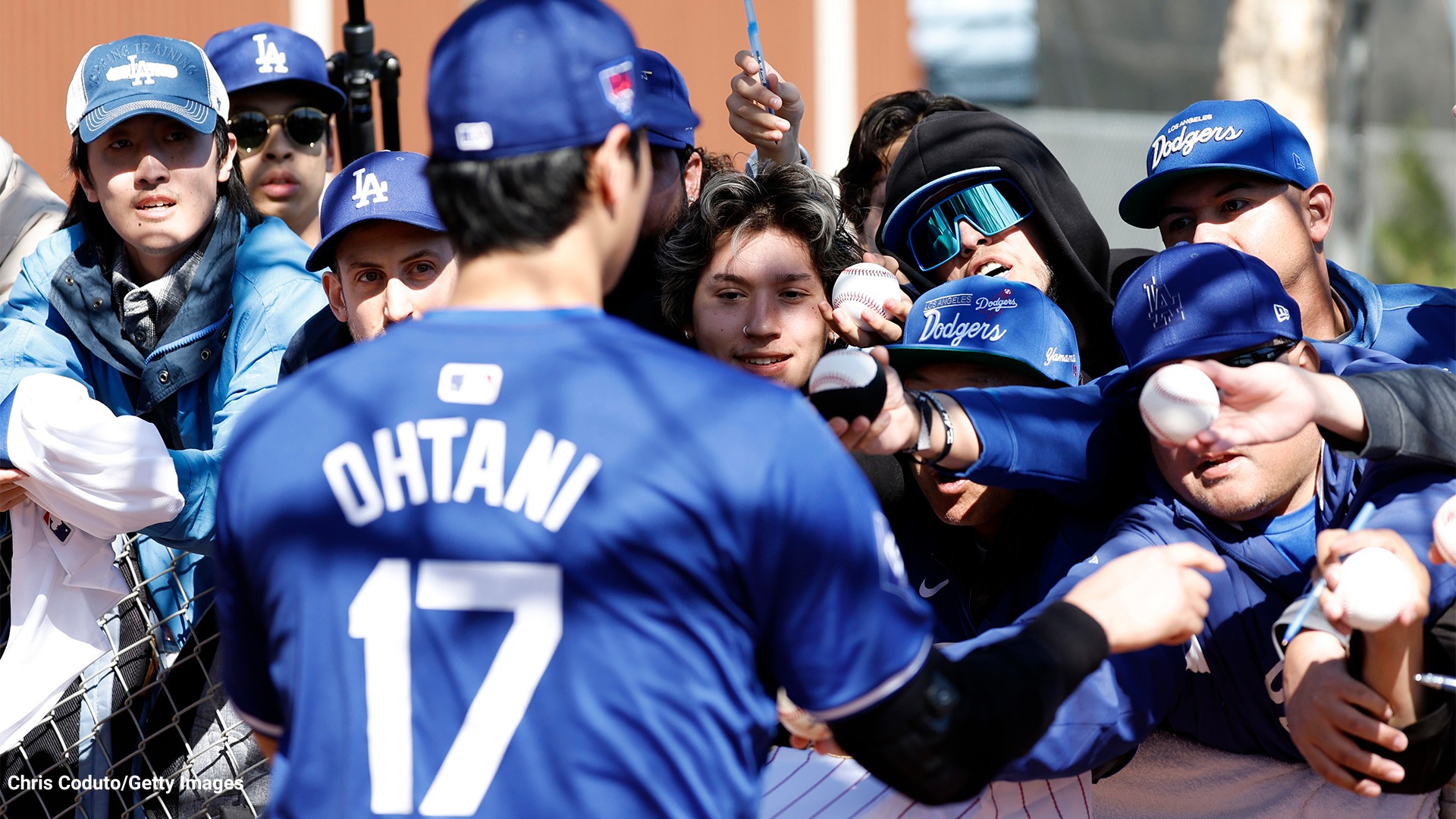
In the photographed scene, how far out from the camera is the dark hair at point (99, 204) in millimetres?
3697

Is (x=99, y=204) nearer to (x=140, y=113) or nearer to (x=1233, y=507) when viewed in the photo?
(x=140, y=113)

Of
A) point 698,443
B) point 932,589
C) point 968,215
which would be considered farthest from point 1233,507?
point 698,443

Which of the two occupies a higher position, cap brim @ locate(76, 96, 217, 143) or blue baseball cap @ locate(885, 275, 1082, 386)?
cap brim @ locate(76, 96, 217, 143)

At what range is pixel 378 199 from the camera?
3285 mm

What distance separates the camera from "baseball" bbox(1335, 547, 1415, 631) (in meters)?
2.02

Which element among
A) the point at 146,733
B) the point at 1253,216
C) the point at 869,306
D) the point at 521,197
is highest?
the point at 521,197

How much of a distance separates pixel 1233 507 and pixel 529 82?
4.95ft

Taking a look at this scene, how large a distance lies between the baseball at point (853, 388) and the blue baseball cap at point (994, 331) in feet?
2.15

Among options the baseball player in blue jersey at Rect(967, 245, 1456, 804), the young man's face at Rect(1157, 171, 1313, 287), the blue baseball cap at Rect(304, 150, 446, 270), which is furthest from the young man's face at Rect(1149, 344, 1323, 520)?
the blue baseball cap at Rect(304, 150, 446, 270)

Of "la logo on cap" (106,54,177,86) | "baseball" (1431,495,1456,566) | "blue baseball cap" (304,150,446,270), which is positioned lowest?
"baseball" (1431,495,1456,566)

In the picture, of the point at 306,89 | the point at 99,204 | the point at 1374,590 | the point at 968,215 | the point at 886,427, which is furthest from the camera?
the point at 306,89

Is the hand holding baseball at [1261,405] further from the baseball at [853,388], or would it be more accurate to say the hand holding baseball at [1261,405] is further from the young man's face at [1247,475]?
the baseball at [853,388]

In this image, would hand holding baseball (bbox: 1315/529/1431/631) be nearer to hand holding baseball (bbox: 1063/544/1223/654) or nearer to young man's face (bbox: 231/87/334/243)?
hand holding baseball (bbox: 1063/544/1223/654)

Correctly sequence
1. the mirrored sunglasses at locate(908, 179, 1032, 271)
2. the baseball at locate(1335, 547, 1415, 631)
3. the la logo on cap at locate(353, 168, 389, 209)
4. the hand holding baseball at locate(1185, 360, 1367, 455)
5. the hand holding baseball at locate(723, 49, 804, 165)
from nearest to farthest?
1. the baseball at locate(1335, 547, 1415, 631)
2. the hand holding baseball at locate(1185, 360, 1367, 455)
3. the la logo on cap at locate(353, 168, 389, 209)
4. the mirrored sunglasses at locate(908, 179, 1032, 271)
5. the hand holding baseball at locate(723, 49, 804, 165)
